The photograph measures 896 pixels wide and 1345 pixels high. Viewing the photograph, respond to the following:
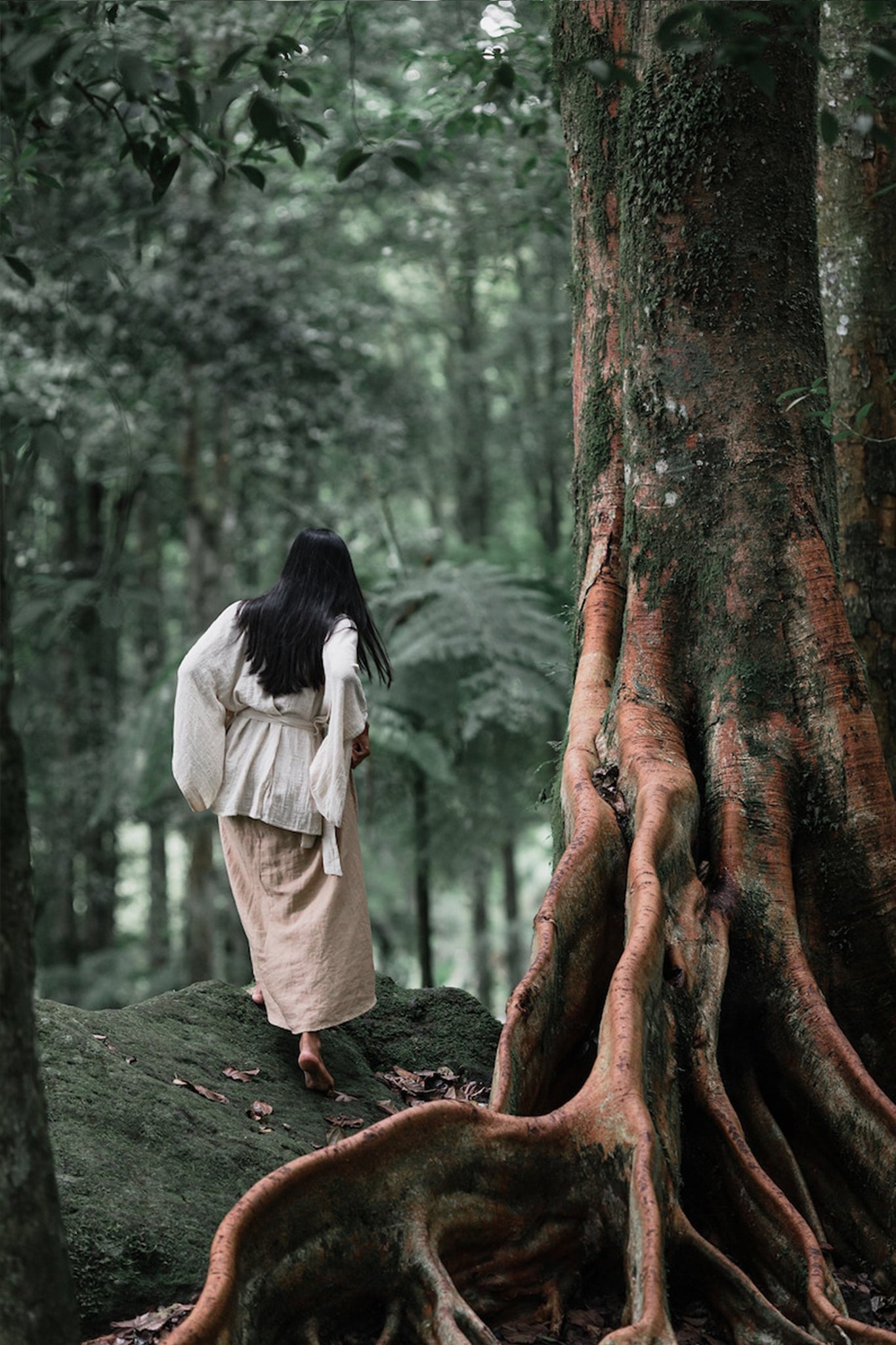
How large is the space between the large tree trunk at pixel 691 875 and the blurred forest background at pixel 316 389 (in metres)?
0.49

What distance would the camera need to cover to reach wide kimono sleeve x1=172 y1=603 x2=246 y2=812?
530 centimetres

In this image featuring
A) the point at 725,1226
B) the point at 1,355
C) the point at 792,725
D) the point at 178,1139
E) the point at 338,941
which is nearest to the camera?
the point at 725,1226

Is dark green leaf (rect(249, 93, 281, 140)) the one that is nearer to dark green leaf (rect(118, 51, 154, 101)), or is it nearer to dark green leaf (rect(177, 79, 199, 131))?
dark green leaf (rect(177, 79, 199, 131))

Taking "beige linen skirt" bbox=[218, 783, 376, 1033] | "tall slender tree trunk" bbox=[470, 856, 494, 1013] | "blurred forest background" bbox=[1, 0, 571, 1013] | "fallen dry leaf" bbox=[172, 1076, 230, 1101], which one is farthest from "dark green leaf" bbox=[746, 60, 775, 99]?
"tall slender tree trunk" bbox=[470, 856, 494, 1013]

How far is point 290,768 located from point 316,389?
30.3 feet

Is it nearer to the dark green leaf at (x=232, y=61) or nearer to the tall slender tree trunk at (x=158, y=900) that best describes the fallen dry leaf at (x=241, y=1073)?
the dark green leaf at (x=232, y=61)

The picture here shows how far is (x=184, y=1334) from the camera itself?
2.73m

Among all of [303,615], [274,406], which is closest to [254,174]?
[303,615]

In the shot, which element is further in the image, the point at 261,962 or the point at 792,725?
the point at 261,962

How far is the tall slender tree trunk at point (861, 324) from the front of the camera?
6031 millimetres

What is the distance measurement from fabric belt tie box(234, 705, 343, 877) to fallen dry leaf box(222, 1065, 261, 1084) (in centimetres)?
86

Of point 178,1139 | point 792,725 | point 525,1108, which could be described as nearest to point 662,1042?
point 525,1108

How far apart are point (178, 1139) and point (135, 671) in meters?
19.0

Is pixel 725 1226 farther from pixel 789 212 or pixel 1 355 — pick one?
pixel 1 355
